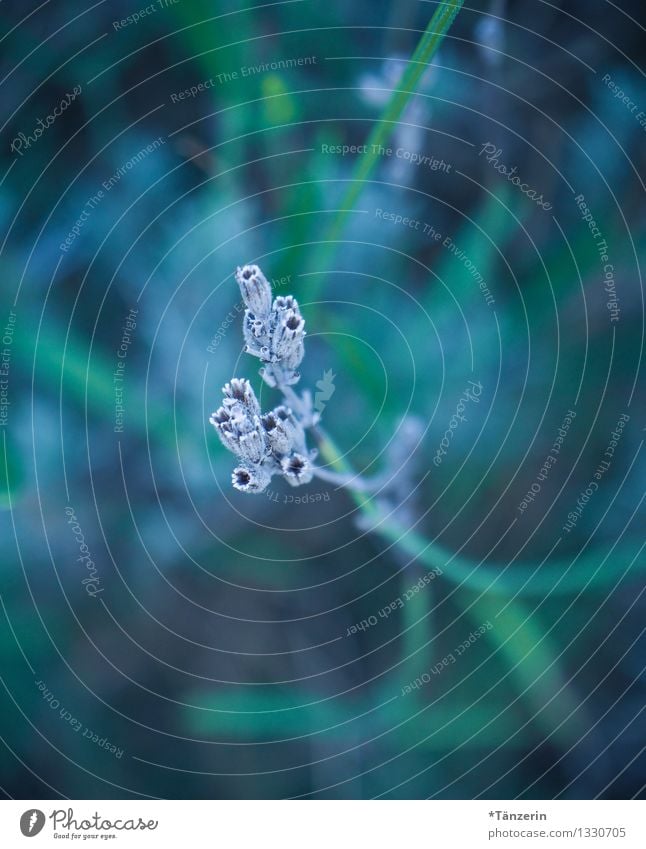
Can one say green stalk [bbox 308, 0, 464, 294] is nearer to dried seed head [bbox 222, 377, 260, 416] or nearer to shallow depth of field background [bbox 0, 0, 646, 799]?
shallow depth of field background [bbox 0, 0, 646, 799]

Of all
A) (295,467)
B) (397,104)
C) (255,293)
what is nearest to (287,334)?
(255,293)

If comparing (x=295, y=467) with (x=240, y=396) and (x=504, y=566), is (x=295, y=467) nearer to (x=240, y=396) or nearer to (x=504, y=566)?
(x=240, y=396)

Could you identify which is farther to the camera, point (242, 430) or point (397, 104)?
point (397, 104)

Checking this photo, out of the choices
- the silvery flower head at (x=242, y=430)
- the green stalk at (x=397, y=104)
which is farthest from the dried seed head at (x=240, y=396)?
the green stalk at (x=397, y=104)

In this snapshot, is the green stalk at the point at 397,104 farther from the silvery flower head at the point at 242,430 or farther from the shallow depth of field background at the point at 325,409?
the silvery flower head at the point at 242,430

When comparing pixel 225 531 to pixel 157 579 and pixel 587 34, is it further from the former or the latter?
pixel 587 34
